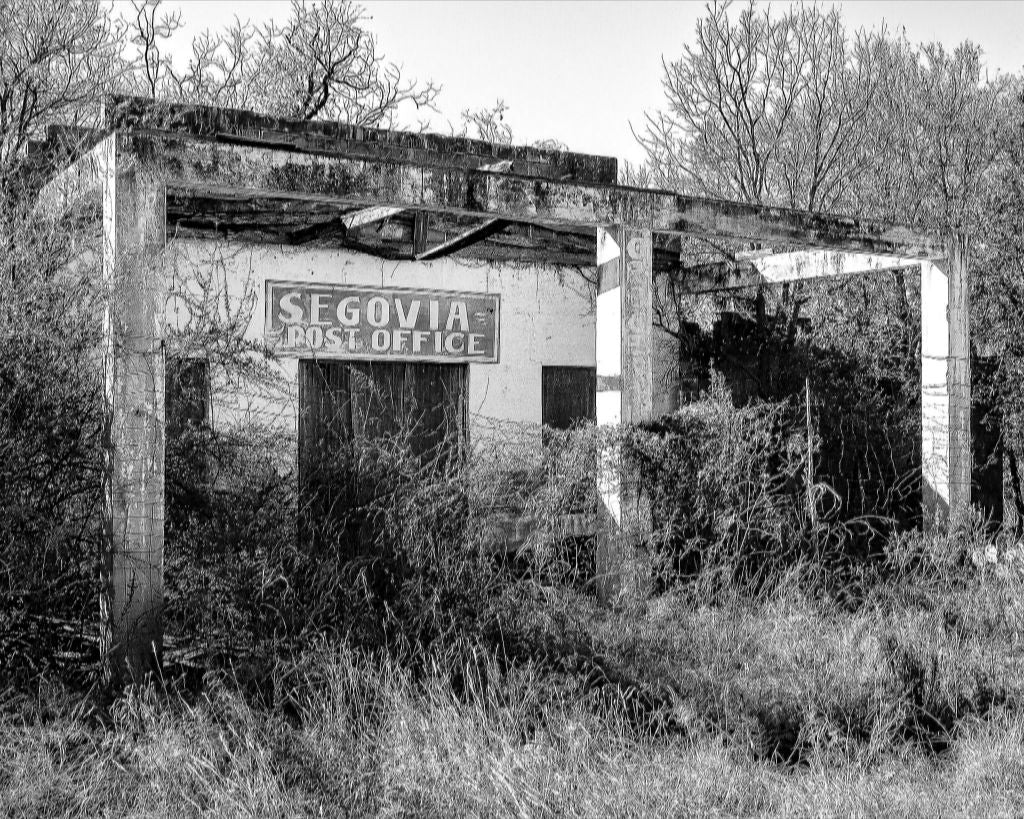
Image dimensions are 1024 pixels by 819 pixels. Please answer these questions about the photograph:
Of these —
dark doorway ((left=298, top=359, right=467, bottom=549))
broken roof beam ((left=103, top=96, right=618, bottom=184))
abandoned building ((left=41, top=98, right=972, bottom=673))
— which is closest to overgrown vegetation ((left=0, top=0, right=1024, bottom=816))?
abandoned building ((left=41, top=98, right=972, bottom=673))

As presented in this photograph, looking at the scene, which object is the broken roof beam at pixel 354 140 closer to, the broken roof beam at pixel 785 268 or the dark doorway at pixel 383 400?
the broken roof beam at pixel 785 268

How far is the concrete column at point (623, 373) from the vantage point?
7309 mm

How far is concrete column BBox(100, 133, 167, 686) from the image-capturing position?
18.6ft

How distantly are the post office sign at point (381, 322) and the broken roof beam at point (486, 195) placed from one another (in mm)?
2190

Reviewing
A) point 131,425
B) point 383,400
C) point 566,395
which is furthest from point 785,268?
point 131,425

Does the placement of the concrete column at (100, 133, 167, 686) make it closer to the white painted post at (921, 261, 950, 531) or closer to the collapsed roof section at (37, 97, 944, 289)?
the collapsed roof section at (37, 97, 944, 289)

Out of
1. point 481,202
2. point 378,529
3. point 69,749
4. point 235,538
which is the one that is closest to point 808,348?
point 481,202

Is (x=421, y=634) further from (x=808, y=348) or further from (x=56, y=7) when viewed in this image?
(x=56, y=7)

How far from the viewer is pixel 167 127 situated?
879cm

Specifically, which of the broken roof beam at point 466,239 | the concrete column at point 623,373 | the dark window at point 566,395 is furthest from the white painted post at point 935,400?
the broken roof beam at point 466,239

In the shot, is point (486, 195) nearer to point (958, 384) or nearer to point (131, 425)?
point (131, 425)

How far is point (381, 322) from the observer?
391 inches

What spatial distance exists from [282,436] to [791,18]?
10.8 meters

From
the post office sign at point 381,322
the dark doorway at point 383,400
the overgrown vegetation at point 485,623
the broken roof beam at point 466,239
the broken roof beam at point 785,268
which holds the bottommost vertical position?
the overgrown vegetation at point 485,623
